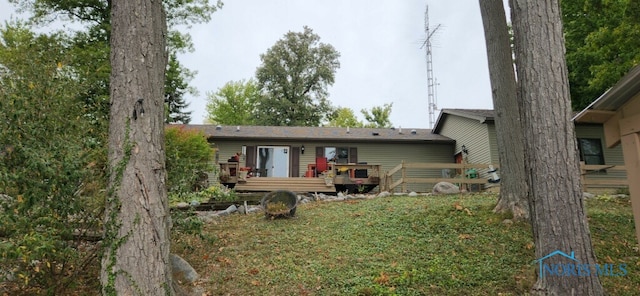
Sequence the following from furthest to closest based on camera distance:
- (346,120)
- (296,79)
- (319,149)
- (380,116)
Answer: (346,120), (380,116), (296,79), (319,149)

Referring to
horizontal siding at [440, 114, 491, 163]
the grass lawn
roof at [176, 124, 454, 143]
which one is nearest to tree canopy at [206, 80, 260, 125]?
roof at [176, 124, 454, 143]

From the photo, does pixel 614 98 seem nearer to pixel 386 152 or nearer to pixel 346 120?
pixel 386 152

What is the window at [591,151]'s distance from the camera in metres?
14.2

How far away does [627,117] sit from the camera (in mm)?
4141

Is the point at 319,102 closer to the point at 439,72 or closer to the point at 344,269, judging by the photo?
the point at 439,72

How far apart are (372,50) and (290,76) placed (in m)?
7.13

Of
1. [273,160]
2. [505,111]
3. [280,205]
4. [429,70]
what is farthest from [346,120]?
[505,111]

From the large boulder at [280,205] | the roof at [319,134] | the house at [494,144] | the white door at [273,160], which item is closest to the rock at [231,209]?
the large boulder at [280,205]

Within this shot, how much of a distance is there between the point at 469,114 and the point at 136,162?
14.1 meters

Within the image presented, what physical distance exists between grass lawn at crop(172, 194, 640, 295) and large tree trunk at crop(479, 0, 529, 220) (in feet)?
1.52

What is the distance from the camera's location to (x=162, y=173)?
10.5 ft

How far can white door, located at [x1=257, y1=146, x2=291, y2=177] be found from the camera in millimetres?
16688

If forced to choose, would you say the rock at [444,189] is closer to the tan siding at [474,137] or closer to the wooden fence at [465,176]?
the wooden fence at [465,176]

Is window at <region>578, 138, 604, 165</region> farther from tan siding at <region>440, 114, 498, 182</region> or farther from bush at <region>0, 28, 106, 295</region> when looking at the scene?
bush at <region>0, 28, 106, 295</region>
